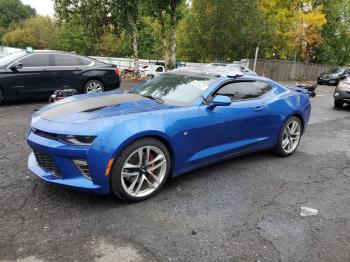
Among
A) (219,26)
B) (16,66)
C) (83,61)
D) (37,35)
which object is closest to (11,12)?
(37,35)

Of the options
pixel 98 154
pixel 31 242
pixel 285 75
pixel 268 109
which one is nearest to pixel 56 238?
pixel 31 242

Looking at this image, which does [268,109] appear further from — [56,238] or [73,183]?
[56,238]

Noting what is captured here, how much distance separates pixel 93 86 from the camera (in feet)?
33.0

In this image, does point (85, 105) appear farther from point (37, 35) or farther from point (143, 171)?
point (37, 35)

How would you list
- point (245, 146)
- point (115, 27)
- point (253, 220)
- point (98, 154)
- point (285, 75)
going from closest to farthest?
point (98, 154) < point (253, 220) < point (245, 146) < point (115, 27) < point (285, 75)

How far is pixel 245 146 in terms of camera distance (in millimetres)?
5062

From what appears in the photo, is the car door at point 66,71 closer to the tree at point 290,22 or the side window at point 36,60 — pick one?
the side window at point 36,60

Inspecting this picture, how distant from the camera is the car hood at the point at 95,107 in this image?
12.6 ft

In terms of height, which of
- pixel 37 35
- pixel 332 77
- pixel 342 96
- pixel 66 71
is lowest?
pixel 332 77

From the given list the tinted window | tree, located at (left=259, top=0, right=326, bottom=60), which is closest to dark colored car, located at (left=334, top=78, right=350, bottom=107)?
the tinted window

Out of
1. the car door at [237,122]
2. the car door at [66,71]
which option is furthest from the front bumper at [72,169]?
the car door at [66,71]

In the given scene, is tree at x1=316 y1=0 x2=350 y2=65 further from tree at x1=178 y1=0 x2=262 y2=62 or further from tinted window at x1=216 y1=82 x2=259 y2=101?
Result: tinted window at x1=216 y1=82 x2=259 y2=101

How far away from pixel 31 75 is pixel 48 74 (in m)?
0.43

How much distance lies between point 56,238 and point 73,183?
24.0 inches
